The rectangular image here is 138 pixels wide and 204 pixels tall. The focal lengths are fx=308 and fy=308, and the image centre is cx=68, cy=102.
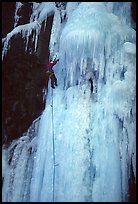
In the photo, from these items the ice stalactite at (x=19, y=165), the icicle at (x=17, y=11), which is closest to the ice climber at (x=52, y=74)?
the ice stalactite at (x=19, y=165)

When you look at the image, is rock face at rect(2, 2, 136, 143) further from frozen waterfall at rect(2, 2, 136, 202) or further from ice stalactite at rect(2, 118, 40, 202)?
frozen waterfall at rect(2, 2, 136, 202)

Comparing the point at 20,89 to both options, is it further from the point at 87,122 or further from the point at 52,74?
the point at 87,122

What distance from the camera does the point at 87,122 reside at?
4219 millimetres

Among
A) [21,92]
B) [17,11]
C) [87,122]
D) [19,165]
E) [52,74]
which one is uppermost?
[17,11]

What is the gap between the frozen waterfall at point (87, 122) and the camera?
391cm

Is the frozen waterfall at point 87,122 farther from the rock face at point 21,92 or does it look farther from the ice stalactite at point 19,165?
the rock face at point 21,92

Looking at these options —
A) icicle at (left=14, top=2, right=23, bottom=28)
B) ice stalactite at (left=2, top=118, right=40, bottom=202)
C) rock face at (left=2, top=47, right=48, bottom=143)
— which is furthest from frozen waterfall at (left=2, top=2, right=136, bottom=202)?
icicle at (left=14, top=2, right=23, bottom=28)

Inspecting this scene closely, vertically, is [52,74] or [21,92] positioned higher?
[52,74]

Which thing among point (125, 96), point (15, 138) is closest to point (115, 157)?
point (125, 96)

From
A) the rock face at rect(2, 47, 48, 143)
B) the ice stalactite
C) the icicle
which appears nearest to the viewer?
the ice stalactite

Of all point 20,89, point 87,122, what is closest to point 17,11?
point 20,89

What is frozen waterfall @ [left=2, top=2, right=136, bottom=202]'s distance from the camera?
3.91 metres

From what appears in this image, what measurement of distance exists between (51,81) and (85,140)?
1.07 m

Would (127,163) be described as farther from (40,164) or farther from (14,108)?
(14,108)
